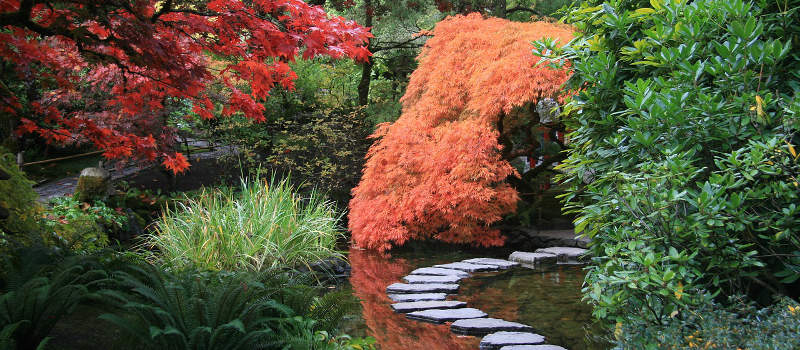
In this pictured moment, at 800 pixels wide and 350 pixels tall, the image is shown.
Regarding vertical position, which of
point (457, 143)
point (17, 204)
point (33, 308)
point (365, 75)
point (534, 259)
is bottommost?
point (534, 259)

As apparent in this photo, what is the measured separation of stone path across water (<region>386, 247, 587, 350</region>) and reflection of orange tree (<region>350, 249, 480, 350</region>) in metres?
0.10

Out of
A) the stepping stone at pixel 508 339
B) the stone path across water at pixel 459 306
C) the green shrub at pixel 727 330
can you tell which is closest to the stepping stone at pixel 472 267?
the stone path across water at pixel 459 306

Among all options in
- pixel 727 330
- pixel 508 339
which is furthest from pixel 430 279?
pixel 727 330

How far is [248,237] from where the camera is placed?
216 inches

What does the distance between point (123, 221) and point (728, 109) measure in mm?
8196

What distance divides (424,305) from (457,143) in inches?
151

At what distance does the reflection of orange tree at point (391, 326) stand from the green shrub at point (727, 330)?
1589mm

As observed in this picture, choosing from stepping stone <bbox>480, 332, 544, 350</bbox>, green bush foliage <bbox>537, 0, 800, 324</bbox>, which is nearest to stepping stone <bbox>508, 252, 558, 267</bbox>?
stepping stone <bbox>480, 332, 544, 350</bbox>

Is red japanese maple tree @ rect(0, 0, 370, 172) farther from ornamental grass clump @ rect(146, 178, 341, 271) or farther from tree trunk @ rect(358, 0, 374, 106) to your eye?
tree trunk @ rect(358, 0, 374, 106)

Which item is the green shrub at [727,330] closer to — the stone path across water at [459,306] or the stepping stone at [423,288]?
the stone path across water at [459,306]

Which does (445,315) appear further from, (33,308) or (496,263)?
(33,308)

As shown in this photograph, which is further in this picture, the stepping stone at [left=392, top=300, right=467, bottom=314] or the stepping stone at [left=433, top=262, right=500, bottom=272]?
the stepping stone at [left=433, top=262, right=500, bottom=272]

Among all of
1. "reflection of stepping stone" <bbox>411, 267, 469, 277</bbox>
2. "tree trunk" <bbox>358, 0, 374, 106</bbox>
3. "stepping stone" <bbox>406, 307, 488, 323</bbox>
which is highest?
"tree trunk" <bbox>358, 0, 374, 106</bbox>

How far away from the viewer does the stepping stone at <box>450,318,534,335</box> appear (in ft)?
13.6
